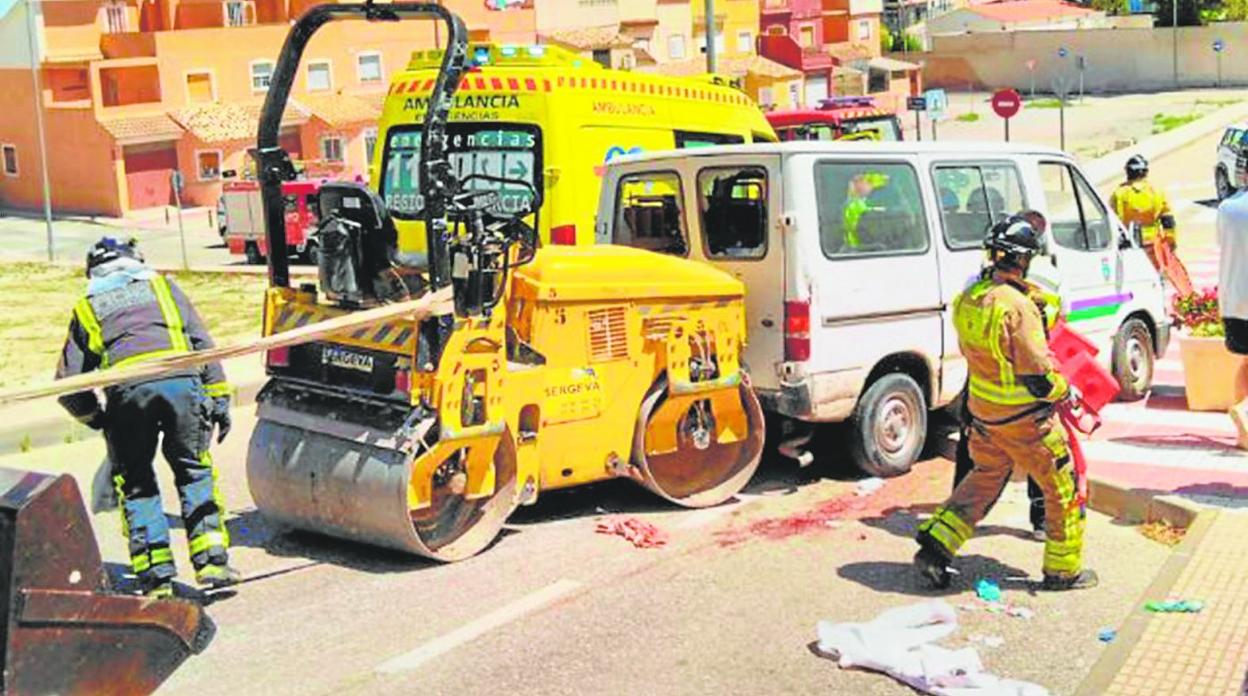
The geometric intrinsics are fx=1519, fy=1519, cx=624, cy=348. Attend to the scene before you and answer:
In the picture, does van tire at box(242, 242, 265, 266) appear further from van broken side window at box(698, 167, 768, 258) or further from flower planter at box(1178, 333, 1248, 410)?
flower planter at box(1178, 333, 1248, 410)

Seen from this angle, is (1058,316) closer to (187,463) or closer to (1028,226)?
(1028,226)

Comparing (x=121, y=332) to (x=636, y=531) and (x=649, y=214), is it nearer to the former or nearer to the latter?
(x=636, y=531)

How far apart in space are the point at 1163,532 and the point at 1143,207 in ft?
21.7

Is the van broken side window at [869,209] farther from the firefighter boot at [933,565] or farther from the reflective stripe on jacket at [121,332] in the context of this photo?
the reflective stripe on jacket at [121,332]

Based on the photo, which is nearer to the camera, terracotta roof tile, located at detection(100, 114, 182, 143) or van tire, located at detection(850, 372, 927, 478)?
van tire, located at detection(850, 372, 927, 478)

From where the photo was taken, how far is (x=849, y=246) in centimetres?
895

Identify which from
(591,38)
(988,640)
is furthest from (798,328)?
(591,38)

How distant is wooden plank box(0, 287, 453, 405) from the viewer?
611cm

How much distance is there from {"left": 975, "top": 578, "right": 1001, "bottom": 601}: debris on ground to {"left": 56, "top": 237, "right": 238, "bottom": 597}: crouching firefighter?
11.8ft

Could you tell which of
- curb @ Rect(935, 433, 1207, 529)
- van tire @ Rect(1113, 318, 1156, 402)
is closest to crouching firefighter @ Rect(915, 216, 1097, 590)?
curb @ Rect(935, 433, 1207, 529)

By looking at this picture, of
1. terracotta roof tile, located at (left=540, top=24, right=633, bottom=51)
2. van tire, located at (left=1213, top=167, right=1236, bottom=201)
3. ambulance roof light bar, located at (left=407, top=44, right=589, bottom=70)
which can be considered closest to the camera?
ambulance roof light bar, located at (left=407, top=44, right=589, bottom=70)

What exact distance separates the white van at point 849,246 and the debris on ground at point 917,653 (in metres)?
2.35

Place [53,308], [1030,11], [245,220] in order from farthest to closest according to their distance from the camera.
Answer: [1030,11], [245,220], [53,308]

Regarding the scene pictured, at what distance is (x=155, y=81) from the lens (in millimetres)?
44156
